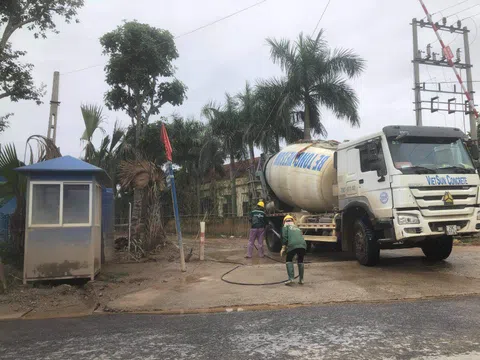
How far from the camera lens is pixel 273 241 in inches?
576

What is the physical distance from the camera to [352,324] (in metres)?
5.63

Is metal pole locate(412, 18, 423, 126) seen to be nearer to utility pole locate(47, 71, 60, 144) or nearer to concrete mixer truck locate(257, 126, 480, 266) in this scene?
concrete mixer truck locate(257, 126, 480, 266)

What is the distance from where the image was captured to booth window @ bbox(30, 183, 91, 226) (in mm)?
9141

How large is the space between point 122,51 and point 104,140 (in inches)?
251

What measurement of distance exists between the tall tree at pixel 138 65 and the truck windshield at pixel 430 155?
50.0 ft

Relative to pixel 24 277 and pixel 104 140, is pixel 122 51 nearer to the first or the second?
pixel 104 140

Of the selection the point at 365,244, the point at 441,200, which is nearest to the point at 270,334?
the point at 365,244

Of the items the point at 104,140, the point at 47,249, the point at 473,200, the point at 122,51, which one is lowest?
the point at 47,249

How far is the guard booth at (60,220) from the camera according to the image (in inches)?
350

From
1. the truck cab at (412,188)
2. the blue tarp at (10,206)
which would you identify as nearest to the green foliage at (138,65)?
the blue tarp at (10,206)

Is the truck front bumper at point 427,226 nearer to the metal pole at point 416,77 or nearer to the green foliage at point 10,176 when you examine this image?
the green foliage at point 10,176

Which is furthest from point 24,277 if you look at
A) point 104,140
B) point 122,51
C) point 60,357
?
point 122,51

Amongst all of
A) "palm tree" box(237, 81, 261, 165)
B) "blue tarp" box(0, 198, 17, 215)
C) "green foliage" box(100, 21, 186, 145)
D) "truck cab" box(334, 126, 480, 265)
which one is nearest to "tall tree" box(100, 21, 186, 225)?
"green foliage" box(100, 21, 186, 145)

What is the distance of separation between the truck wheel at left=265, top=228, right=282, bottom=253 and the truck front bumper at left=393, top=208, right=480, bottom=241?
597 centimetres
